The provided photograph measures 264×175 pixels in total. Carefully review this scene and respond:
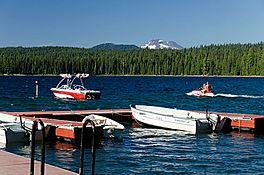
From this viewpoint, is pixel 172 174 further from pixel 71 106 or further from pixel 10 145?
pixel 71 106

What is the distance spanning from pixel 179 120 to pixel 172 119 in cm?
52

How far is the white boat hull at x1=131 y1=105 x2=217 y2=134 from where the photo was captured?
31.2 m

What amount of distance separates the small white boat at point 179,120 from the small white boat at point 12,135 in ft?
33.2

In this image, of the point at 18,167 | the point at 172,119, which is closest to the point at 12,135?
the point at 18,167

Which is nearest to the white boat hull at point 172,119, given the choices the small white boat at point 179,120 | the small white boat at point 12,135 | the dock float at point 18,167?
the small white boat at point 179,120

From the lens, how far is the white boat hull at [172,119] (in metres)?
31.2

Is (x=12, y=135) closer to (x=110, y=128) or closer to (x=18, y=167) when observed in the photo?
(x=110, y=128)

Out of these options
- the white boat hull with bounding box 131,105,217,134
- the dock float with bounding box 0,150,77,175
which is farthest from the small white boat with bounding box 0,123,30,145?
the white boat hull with bounding box 131,105,217,134

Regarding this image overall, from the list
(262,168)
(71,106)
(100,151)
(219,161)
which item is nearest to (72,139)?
(100,151)

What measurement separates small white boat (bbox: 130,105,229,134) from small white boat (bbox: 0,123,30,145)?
33.2ft

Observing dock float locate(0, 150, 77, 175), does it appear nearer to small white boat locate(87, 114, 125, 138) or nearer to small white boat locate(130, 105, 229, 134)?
small white boat locate(87, 114, 125, 138)

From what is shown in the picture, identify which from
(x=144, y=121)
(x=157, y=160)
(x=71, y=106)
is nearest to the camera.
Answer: (x=157, y=160)

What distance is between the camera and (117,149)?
2484cm

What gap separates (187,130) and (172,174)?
1208 cm
